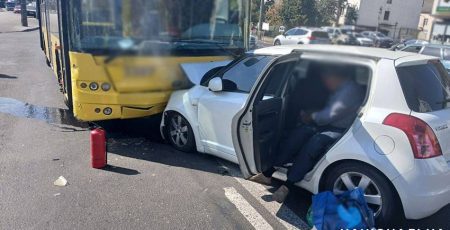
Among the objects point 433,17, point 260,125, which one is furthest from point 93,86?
point 433,17

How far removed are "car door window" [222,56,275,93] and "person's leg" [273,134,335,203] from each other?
42.5 inches

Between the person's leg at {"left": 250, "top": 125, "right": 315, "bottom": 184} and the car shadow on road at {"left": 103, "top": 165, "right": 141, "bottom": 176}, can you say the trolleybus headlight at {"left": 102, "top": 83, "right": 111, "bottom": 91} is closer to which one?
the car shadow on road at {"left": 103, "top": 165, "right": 141, "bottom": 176}

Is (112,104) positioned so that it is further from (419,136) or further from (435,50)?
(435,50)

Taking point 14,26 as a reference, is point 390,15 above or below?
above

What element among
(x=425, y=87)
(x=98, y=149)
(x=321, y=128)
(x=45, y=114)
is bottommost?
(x=45, y=114)

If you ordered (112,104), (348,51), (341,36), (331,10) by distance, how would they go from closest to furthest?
(341,36)
(331,10)
(348,51)
(112,104)

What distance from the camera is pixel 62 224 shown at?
3143 millimetres

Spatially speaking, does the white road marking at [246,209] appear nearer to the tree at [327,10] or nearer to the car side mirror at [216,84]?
the car side mirror at [216,84]

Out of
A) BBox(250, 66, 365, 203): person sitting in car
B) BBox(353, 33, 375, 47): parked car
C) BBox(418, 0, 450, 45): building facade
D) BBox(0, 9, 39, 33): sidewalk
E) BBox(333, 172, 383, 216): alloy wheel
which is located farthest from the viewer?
BBox(0, 9, 39, 33): sidewalk

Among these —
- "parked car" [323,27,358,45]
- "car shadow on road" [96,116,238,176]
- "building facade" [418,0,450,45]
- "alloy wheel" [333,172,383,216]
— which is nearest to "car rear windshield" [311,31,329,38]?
"parked car" [323,27,358,45]

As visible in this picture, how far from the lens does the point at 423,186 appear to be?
285cm

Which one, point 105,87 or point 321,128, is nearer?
point 321,128

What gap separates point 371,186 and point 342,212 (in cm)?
40

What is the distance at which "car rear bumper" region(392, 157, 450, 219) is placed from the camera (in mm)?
2838
